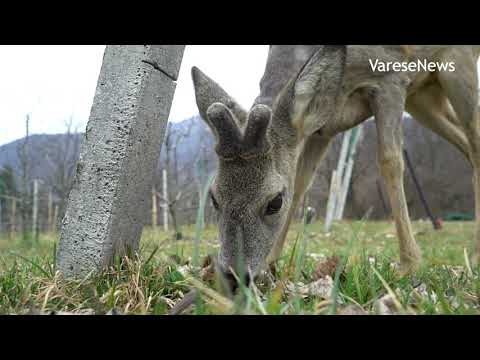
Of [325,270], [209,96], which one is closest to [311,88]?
[209,96]

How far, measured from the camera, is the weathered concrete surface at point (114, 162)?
8.49 ft

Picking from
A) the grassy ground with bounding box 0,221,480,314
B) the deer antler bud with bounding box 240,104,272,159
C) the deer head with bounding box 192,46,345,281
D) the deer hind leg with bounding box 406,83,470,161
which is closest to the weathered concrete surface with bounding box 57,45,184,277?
the grassy ground with bounding box 0,221,480,314

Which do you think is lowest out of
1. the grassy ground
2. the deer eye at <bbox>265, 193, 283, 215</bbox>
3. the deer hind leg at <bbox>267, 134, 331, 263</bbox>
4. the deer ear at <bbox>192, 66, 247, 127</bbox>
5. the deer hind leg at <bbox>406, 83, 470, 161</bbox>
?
the grassy ground

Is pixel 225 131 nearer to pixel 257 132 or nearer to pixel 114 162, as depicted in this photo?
pixel 257 132

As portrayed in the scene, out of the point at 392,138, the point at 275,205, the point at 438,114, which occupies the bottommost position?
the point at 275,205

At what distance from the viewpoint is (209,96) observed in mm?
3303

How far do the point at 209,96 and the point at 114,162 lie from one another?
1004 mm

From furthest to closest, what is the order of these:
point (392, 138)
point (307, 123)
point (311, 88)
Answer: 1. point (392, 138)
2. point (307, 123)
3. point (311, 88)

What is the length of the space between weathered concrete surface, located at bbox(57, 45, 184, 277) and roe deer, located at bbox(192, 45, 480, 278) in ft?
1.60

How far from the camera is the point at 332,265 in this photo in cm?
282

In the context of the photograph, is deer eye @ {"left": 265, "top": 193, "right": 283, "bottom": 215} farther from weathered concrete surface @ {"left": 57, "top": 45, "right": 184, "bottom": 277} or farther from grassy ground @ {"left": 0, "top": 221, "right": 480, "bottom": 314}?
weathered concrete surface @ {"left": 57, "top": 45, "right": 184, "bottom": 277}

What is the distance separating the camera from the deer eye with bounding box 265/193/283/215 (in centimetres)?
282
